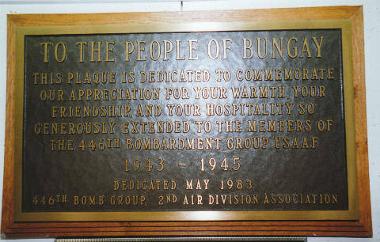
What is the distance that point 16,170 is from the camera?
8.83 feet

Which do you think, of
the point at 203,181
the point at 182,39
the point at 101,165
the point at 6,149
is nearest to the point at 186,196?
the point at 203,181

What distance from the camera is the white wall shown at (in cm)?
266

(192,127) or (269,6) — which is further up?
(269,6)

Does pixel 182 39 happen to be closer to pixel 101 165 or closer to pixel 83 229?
pixel 101 165

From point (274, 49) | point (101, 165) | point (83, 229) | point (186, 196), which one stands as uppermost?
point (274, 49)

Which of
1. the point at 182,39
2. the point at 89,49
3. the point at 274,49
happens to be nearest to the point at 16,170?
the point at 89,49

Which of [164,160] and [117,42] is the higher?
[117,42]

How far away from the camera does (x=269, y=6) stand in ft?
9.00

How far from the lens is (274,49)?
8.87 feet

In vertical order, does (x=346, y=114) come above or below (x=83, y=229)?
above

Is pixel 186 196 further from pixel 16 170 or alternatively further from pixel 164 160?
pixel 16 170

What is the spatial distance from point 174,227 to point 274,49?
120 cm

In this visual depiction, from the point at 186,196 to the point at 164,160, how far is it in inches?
9.7

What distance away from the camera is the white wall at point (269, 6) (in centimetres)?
266
